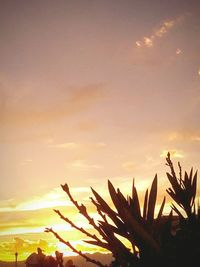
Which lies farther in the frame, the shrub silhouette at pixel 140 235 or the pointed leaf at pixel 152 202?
the pointed leaf at pixel 152 202

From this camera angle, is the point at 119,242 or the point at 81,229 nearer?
the point at 81,229

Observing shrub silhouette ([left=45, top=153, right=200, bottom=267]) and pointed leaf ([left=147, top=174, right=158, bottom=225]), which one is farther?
pointed leaf ([left=147, top=174, right=158, bottom=225])

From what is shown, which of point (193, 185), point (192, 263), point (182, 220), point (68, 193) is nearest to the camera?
point (68, 193)

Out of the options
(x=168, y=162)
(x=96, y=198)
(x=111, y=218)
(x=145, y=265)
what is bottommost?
(x=145, y=265)

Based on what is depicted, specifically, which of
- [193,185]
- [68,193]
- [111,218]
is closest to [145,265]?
[111,218]

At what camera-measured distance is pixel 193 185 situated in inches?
94.8

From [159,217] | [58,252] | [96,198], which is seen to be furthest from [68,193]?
[159,217]

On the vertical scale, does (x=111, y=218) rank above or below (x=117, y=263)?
above

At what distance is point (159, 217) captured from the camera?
7.16 feet

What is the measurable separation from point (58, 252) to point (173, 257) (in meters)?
0.66

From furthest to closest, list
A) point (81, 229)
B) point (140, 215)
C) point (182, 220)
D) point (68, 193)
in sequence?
point (182, 220)
point (140, 215)
point (81, 229)
point (68, 193)

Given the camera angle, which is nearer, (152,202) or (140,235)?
(140,235)

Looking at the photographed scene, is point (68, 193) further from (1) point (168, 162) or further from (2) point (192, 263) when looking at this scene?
(1) point (168, 162)

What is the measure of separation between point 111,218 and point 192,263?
0.52 metres
